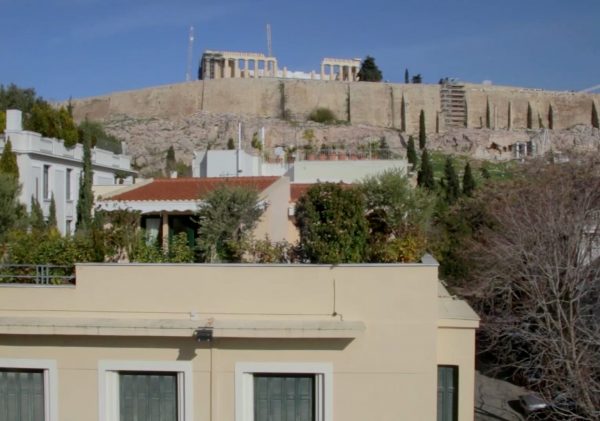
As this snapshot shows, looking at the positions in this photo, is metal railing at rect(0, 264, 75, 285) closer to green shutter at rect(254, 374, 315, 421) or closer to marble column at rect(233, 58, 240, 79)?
green shutter at rect(254, 374, 315, 421)

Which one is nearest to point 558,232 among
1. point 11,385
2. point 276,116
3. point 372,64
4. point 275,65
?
point 11,385

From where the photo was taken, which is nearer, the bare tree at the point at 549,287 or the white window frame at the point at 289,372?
the white window frame at the point at 289,372

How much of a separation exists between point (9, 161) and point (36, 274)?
14567 mm

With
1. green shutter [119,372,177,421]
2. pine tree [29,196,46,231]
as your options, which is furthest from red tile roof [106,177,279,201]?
green shutter [119,372,177,421]

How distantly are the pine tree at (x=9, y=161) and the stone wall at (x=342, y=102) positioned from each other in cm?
5283

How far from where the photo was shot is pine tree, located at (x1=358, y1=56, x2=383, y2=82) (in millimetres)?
84938

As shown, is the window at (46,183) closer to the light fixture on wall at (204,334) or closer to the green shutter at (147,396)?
the green shutter at (147,396)

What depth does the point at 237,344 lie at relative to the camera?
6742 millimetres

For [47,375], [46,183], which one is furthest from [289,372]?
[46,183]

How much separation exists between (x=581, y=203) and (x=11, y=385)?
12.8 meters

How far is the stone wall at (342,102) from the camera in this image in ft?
242

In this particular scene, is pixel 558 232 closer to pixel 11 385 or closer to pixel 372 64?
pixel 11 385

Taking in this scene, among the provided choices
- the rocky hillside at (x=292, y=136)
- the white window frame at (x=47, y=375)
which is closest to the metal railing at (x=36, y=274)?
the white window frame at (x=47, y=375)

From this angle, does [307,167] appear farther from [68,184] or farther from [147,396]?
[147,396]
